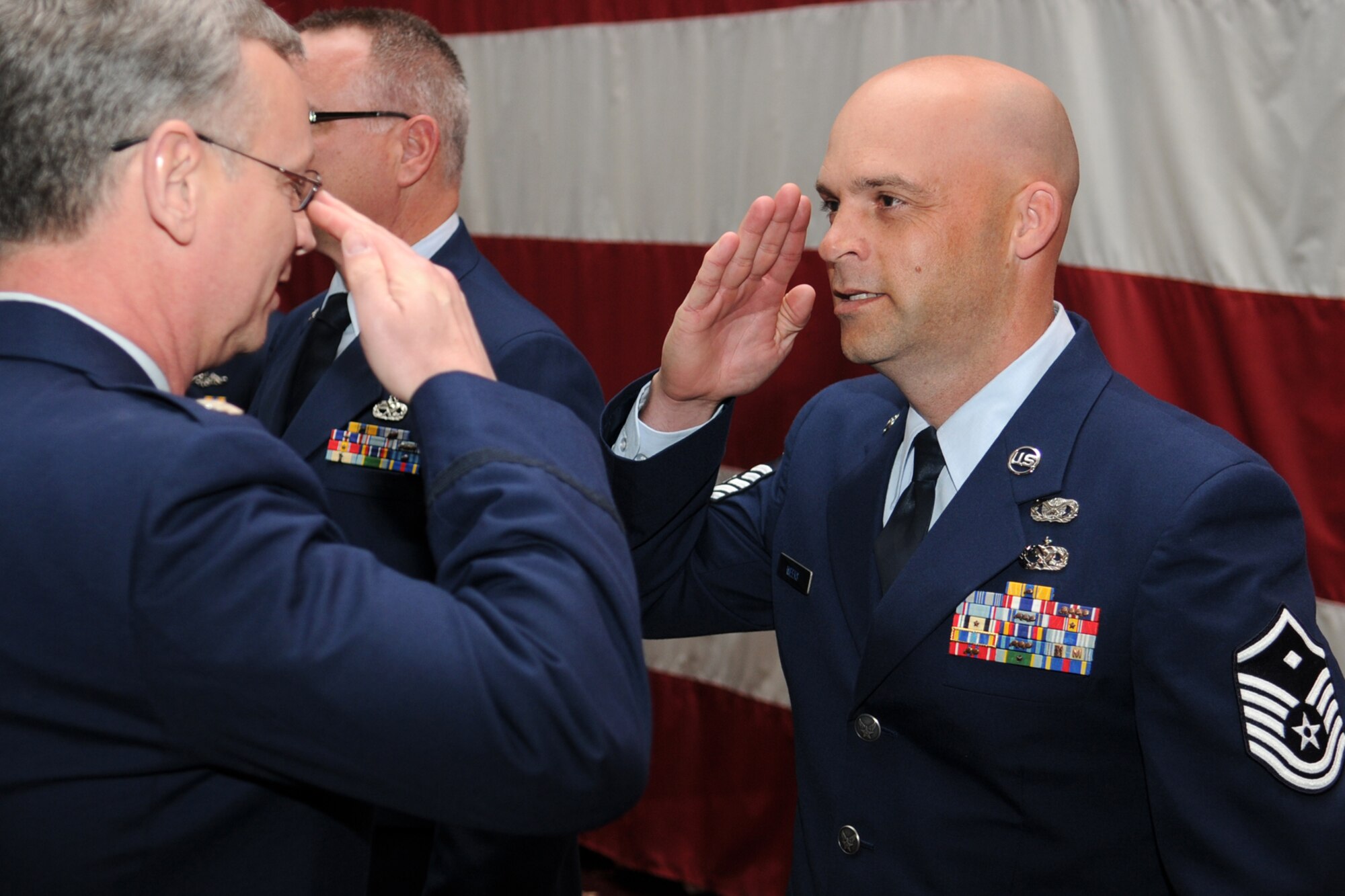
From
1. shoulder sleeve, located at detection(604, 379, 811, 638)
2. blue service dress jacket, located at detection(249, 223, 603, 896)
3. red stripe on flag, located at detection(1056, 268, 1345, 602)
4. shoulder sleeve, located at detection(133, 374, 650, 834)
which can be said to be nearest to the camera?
shoulder sleeve, located at detection(133, 374, 650, 834)

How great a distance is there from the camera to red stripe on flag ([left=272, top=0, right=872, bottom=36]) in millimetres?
2385

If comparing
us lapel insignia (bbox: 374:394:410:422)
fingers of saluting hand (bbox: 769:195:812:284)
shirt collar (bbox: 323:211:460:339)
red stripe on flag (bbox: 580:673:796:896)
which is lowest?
red stripe on flag (bbox: 580:673:796:896)

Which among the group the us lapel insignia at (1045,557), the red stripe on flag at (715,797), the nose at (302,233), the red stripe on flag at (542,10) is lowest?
the red stripe on flag at (715,797)

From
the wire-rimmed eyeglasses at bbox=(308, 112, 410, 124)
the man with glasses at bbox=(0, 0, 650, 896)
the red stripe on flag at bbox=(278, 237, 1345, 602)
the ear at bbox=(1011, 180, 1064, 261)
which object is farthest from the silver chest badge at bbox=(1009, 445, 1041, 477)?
the wire-rimmed eyeglasses at bbox=(308, 112, 410, 124)

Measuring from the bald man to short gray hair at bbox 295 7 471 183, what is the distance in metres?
0.73

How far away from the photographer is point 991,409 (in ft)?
4.44

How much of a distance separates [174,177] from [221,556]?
0.32 metres

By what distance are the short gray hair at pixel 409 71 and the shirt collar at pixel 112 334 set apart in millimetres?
1076

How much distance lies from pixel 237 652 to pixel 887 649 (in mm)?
718

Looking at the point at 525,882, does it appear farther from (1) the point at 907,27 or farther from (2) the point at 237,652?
(1) the point at 907,27

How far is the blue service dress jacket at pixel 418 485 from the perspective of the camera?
1.60m

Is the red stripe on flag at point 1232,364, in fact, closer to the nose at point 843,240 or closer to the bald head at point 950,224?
the bald head at point 950,224

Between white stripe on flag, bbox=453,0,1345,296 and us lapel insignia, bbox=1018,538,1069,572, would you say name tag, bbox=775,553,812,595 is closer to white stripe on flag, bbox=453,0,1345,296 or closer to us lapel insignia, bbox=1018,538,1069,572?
us lapel insignia, bbox=1018,538,1069,572

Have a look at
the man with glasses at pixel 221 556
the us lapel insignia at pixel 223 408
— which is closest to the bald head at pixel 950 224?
the man with glasses at pixel 221 556
